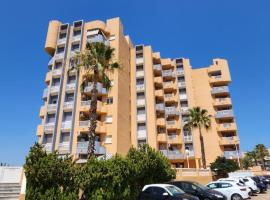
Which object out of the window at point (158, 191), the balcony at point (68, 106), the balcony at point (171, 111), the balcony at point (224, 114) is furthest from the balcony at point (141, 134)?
the window at point (158, 191)

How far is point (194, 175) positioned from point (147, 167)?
15.0 metres

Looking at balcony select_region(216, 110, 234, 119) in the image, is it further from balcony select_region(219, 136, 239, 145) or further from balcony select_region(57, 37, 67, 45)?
balcony select_region(57, 37, 67, 45)

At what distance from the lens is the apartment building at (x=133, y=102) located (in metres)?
38.1

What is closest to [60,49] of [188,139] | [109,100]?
[109,100]

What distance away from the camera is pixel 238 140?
46.7m

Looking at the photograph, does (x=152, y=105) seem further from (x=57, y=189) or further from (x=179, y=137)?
(x=57, y=189)

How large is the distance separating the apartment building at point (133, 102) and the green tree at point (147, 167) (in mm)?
14513

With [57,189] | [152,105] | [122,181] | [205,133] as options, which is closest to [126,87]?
[152,105]

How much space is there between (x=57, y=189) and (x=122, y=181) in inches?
184

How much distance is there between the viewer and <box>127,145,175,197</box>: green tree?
64.8ft

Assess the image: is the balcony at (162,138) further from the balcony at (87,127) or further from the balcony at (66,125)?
the balcony at (66,125)

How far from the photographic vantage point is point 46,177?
Answer: 14336mm

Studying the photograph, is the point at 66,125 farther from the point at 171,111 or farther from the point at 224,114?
the point at 224,114

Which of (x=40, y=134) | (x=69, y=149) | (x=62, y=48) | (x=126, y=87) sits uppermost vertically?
(x=62, y=48)
